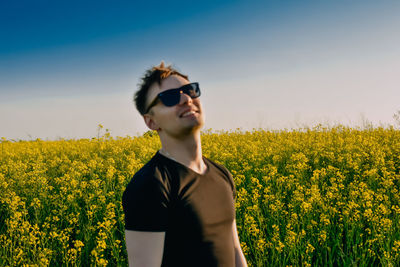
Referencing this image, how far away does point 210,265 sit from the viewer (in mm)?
1709

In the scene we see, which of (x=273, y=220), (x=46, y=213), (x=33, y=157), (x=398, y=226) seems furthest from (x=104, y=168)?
(x=398, y=226)

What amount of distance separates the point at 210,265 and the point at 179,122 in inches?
31.3

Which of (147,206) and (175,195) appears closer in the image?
(147,206)

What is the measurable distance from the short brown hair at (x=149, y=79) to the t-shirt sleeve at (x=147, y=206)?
0.50 m

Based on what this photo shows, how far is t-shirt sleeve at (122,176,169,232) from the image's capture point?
145 centimetres

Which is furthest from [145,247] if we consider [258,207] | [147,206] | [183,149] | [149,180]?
[258,207]

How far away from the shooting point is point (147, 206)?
145 cm

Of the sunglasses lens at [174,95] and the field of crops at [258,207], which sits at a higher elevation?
the sunglasses lens at [174,95]

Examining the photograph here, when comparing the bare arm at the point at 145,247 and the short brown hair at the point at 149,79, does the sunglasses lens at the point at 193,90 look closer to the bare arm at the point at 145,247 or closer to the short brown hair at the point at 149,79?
the short brown hair at the point at 149,79

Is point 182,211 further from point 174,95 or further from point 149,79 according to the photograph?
point 149,79

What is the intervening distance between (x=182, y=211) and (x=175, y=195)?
0.09 meters

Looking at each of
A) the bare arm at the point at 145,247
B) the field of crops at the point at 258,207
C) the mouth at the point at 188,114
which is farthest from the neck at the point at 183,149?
the field of crops at the point at 258,207

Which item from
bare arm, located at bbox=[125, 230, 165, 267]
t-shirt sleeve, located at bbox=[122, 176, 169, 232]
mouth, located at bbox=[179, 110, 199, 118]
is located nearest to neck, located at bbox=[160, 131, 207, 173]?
mouth, located at bbox=[179, 110, 199, 118]

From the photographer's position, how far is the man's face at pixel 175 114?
1.62 m
